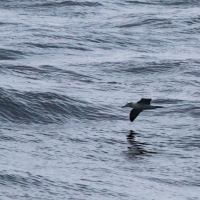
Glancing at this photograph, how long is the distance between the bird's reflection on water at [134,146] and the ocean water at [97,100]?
3 cm

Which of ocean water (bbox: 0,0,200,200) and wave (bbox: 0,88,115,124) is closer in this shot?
ocean water (bbox: 0,0,200,200)

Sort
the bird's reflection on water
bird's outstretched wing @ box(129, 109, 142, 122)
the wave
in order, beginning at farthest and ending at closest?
the wave → bird's outstretched wing @ box(129, 109, 142, 122) → the bird's reflection on water

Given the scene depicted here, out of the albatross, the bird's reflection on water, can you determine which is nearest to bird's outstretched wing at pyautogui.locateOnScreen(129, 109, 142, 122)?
the albatross

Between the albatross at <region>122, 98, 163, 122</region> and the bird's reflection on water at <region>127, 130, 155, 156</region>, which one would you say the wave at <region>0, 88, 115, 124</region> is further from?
the bird's reflection on water at <region>127, 130, 155, 156</region>

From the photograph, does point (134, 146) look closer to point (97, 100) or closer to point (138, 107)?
point (138, 107)

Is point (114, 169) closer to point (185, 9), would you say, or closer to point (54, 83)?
point (54, 83)

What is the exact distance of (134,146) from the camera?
23.9m

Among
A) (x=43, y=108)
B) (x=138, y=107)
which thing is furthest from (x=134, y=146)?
(x=43, y=108)

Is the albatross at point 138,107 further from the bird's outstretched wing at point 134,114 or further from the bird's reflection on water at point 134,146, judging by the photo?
the bird's reflection on water at point 134,146

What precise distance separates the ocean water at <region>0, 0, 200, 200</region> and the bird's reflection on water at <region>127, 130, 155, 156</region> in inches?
1.2

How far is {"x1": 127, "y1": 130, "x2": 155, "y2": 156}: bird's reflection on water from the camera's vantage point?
76.5 feet

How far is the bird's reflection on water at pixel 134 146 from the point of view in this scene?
2331 cm

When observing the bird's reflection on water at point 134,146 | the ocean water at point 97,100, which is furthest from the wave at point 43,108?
the bird's reflection on water at point 134,146

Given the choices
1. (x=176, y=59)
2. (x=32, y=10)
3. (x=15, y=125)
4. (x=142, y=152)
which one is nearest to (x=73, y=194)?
(x=142, y=152)
